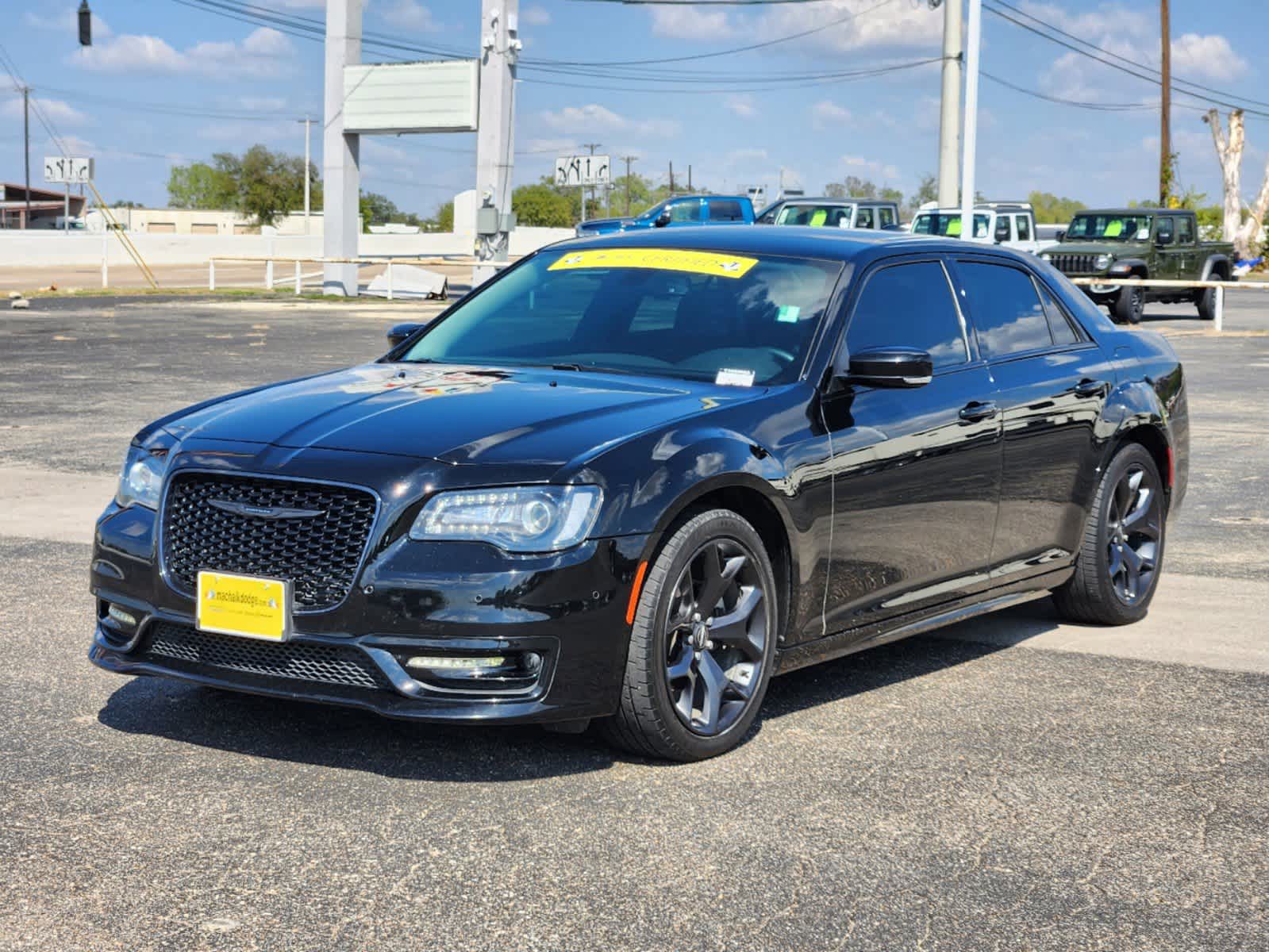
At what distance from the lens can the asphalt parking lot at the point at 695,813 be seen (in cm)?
369

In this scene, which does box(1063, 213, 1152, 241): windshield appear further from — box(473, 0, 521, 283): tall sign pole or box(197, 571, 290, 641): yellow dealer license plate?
box(197, 571, 290, 641): yellow dealer license plate

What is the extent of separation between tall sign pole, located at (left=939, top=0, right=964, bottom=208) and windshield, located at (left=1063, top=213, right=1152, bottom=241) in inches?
108

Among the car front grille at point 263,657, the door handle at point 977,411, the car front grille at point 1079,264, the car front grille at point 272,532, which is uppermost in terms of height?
the car front grille at point 1079,264

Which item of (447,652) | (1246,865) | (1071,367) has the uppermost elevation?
(1071,367)

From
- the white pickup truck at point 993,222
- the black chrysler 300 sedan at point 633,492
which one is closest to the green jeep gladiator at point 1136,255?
the white pickup truck at point 993,222

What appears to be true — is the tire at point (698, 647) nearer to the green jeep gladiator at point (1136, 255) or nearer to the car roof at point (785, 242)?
the car roof at point (785, 242)

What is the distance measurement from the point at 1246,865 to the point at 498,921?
1890 mm

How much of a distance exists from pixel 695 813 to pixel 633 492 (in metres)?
0.88

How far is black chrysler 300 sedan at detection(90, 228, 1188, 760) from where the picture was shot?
4.51 metres

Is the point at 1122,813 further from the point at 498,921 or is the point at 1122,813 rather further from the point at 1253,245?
the point at 1253,245

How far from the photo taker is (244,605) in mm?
4609

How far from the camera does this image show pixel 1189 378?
20.4 meters

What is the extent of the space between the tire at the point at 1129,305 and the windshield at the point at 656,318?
2656cm

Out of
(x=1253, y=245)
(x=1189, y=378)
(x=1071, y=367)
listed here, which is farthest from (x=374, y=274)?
(x=1071, y=367)
